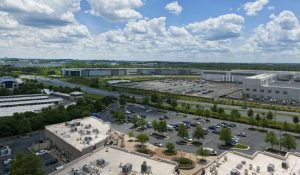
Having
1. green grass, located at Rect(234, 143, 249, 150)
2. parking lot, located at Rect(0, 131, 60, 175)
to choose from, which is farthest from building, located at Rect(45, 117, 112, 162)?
green grass, located at Rect(234, 143, 249, 150)

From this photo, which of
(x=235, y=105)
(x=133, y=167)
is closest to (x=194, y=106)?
(x=235, y=105)

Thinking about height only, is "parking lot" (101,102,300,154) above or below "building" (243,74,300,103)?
below

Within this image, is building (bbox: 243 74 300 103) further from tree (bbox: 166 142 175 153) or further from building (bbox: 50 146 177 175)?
building (bbox: 50 146 177 175)

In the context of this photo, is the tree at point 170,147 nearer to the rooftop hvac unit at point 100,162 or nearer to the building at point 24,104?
the rooftop hvac unit at point 100,162

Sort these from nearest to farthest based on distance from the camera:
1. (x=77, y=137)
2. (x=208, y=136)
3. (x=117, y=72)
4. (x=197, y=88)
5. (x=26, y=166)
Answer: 1. (x=26, y=166)
2. (x=77, y=137)
3. (x=208, y=136)
4. (x=197, y=88)
5. (x=117, y=72)

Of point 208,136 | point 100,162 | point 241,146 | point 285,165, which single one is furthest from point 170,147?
point 285,165

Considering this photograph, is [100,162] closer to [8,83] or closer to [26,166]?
[26,166]

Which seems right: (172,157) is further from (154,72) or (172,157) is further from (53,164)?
(154,72)
